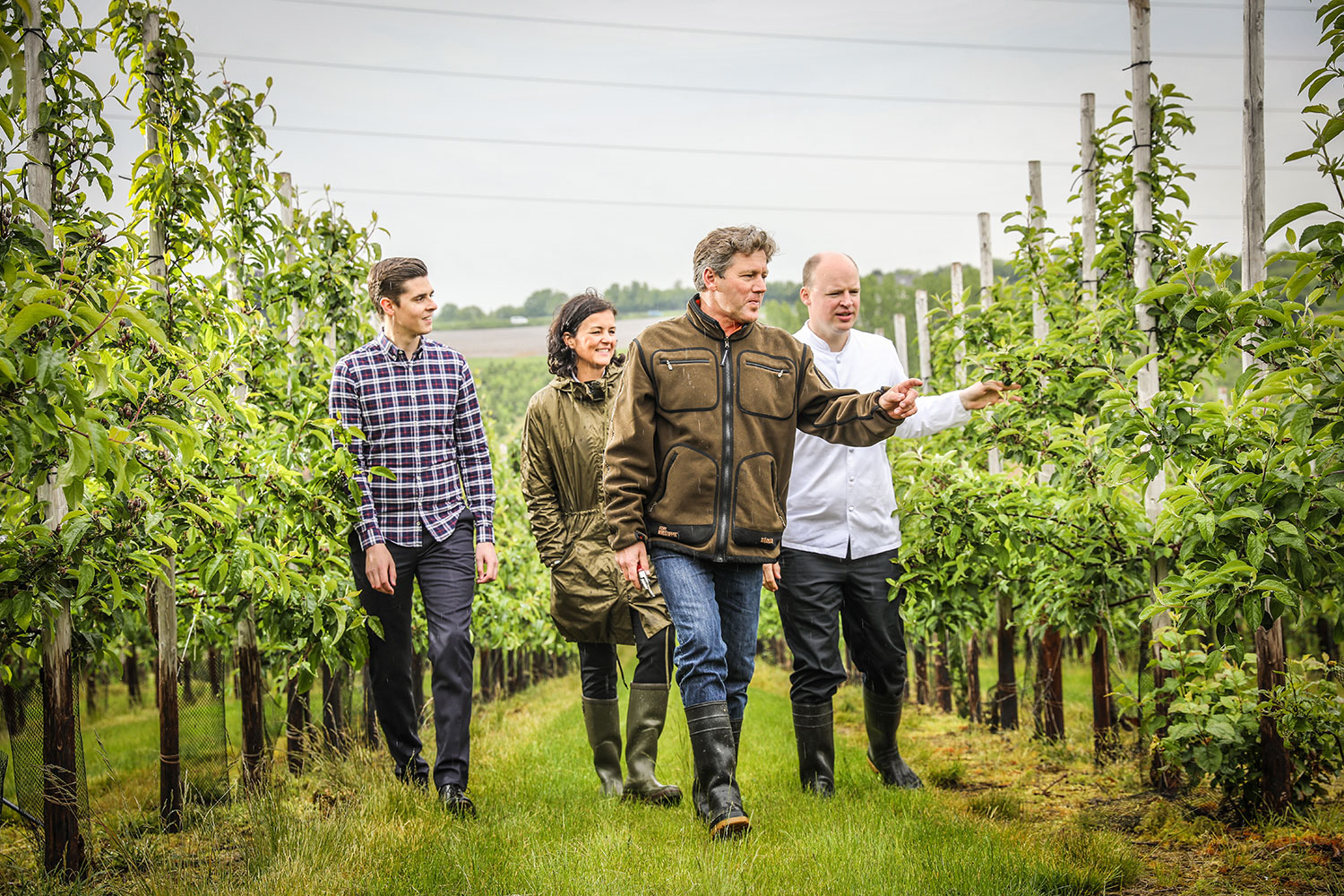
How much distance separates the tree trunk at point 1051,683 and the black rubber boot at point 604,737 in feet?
12.7

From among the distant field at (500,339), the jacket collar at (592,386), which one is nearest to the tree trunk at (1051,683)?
the jacket collar at (592,386)

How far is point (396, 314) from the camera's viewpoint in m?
4.83

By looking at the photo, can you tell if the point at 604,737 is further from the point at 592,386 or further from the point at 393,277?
the point at 393,277

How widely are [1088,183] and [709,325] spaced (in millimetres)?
4331

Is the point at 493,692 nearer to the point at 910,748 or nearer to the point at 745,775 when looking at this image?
the point at 910,748

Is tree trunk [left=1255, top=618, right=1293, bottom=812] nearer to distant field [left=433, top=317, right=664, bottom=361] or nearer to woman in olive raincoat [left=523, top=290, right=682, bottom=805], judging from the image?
woman in olive raincoat [left=523, top=290, right=682, bottom=805]

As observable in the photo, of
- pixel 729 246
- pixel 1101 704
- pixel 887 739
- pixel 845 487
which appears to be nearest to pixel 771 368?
pixel 729 246

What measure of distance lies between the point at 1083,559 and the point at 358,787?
3.63 meters

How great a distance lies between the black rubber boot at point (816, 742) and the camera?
186 inches

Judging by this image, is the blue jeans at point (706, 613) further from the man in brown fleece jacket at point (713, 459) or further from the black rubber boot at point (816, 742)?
the black rubber boot at point (816, 742)

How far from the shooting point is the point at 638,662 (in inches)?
190

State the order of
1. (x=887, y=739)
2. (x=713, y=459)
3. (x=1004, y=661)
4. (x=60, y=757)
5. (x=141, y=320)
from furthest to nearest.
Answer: (x=1004, y=661), (x=887, y=739), (x=713, y=459), (x=60, y=757), (x=141, y=320)

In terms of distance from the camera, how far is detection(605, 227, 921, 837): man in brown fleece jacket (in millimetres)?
3920

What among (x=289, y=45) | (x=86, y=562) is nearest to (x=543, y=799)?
(x=86, y=562)
